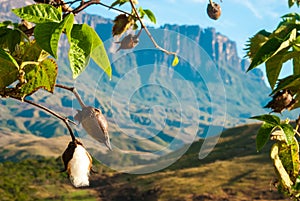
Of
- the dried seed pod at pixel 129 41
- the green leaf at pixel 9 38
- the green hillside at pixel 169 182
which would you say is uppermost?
the dried seed pod at pixel 129 41

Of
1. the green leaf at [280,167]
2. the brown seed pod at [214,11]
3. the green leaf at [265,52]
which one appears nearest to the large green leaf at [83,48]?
the green leaf at [265,52]

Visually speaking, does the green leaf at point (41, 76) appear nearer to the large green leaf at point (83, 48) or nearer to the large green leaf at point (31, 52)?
the large green leaf at point (31, 52)

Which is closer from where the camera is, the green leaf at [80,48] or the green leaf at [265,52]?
the green leaf at [80,48]

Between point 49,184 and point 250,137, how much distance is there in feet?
95.3

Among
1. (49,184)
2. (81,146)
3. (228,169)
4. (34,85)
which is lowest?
(49,184)

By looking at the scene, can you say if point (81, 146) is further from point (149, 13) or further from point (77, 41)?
point (149, 13)

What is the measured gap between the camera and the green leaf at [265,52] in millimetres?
897

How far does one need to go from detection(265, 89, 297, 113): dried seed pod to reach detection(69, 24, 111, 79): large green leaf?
547 mm

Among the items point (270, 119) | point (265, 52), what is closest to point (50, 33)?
point (265, 52)

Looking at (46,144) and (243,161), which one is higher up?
(243,161)

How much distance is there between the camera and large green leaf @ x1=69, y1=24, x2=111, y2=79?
2.12 ft

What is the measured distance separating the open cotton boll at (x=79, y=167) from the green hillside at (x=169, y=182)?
105ft

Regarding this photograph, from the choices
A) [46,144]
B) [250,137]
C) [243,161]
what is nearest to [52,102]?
[46,144]

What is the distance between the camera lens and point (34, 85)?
0.89 metres
